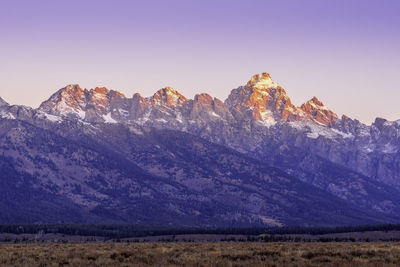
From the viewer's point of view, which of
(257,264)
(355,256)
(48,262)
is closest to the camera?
(257,264)

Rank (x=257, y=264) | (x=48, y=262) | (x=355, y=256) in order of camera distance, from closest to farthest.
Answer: (x=257, y=264), (x=48, y=262), (x=355, y=256)

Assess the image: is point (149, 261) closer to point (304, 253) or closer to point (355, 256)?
point (304, 253)

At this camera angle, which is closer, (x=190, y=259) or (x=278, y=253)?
(x=190, y=259)

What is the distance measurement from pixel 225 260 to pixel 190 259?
3.38 metres

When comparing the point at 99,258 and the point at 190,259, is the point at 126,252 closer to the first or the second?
the point at 99,258

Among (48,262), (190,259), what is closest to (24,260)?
(48,262)

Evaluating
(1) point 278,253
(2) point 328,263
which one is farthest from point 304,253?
(2) point 328,263

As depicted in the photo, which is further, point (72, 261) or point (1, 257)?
point (1, 257)

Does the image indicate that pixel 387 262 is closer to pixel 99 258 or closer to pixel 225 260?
pixel 225 260

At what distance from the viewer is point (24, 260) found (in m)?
63.6

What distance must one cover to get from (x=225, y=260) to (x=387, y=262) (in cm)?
1440

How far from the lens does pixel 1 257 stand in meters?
67.4

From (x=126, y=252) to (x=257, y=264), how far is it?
57.8 ft

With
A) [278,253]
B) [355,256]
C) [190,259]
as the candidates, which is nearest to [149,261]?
[190,259]
